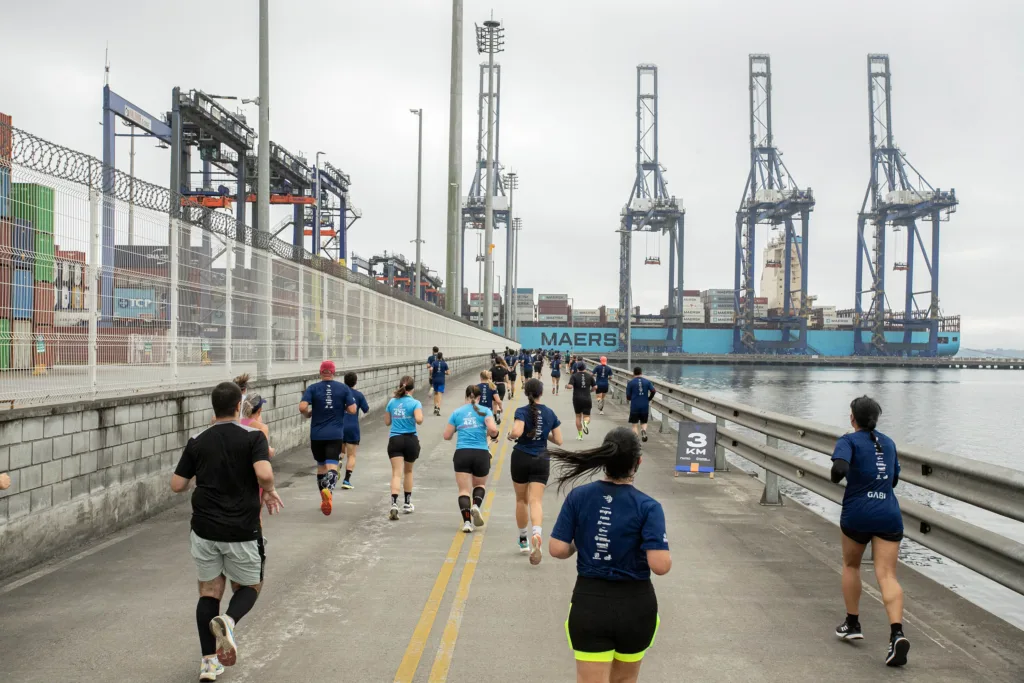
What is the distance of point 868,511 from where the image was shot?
5.88 meters

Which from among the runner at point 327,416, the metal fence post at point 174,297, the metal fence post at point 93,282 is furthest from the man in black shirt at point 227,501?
the metal fence post at point 174,297

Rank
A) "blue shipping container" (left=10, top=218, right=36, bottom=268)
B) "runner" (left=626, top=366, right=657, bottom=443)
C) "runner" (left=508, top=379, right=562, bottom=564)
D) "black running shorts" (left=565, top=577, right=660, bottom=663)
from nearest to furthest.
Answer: "black running shorts" (left=565, top=577, right=660, bottom=663), "blue shipping container" (left=10, top=218, right=36, bottom=268), "runner" (left=508, top=379, right=562, bottom=564), "runner" (left=626, top=366, right=657, bottom=443)

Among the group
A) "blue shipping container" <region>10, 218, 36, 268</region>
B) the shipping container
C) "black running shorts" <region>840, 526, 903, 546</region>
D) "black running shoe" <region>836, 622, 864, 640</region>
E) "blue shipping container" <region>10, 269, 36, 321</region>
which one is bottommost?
"black running shoe" <region>836, 622, 864, 640</region>

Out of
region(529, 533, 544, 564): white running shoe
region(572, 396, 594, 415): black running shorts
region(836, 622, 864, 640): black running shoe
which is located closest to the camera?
region(836, 622, 864, 640): black running shoe

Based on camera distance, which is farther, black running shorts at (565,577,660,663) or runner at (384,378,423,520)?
runner at (384,378,423,520)

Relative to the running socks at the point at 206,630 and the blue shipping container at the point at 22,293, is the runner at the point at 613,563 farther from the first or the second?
the blue shipping container at the point at 22,293

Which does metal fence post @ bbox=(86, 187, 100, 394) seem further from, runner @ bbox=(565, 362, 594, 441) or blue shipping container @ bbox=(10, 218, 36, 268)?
runner @ bbox=(565, 362, 594, 441)

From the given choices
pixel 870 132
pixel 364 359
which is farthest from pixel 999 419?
pixel 870 132

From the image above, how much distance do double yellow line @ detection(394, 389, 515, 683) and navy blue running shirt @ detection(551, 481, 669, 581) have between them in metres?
1.68

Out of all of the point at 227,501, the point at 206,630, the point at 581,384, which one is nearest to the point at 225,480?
the point at 227,501

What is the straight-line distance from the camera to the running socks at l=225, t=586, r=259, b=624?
5270 mm

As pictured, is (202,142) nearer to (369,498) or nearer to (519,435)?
(369,498)

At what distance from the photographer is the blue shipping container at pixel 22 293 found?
25.8ft

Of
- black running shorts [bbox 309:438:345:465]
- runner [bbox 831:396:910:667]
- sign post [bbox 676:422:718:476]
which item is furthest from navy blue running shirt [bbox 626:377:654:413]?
runner [bbox 831:396:910:667]
